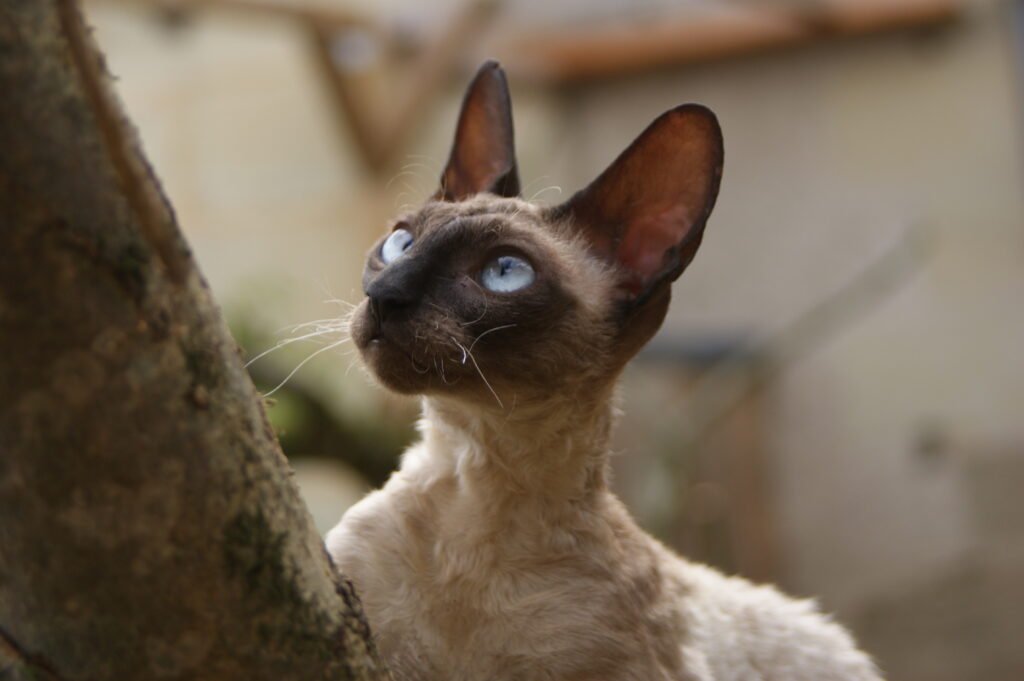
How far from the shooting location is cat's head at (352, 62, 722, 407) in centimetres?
229

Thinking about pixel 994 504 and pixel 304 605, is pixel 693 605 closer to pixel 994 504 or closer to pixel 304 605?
pixel 304 605

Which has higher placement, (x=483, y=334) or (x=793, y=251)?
(x=793, y=251)

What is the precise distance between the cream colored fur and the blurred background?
4.60m

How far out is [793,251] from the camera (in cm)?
848

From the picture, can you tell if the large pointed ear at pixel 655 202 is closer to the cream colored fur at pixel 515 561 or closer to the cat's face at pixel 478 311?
the cat's face at pixel 478 311

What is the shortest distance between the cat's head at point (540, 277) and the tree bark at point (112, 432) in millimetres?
744

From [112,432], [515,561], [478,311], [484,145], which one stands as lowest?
[112,432]

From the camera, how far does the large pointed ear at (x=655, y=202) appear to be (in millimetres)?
2443

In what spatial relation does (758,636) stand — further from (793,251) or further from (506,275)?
(793,251)

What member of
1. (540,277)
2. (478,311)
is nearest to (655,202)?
(540,277)

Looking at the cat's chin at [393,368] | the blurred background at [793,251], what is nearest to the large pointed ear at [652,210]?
the cat's chin at [393,368]

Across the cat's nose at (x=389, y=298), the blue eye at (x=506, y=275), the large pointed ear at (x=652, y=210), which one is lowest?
the cat's nose at (x=389, y=298)

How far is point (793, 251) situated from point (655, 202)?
20.2 ft

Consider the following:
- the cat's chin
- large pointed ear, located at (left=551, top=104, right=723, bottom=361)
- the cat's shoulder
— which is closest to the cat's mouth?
the cat's chin
